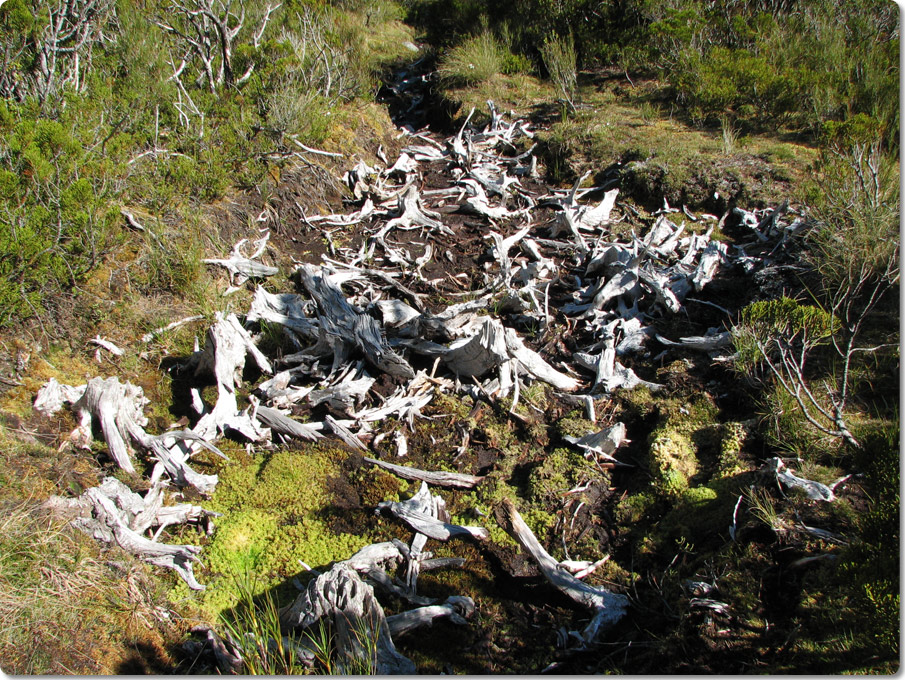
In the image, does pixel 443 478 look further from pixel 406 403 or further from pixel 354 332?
pixel 354 332

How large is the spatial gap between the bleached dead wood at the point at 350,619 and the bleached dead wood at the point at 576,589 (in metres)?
0.83

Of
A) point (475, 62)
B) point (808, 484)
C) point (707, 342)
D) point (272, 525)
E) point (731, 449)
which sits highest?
point (475, 62)

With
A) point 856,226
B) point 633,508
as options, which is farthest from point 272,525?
point 856,226

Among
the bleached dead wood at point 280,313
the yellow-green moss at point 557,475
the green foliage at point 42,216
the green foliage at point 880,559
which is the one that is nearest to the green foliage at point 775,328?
the green foliage at point 880,559

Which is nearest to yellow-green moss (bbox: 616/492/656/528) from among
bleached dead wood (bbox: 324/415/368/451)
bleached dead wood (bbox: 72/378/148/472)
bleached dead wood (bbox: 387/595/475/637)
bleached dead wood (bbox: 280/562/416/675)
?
bleached dead wood (bbox: 387/595/475/637)

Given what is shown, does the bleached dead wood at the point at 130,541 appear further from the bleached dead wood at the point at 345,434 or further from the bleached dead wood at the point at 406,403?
the bleached dead wood at the point at 406,403

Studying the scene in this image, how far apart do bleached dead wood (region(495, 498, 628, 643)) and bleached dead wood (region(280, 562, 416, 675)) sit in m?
0.83

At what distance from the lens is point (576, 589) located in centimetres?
285

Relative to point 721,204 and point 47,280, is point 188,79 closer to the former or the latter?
point 47,280

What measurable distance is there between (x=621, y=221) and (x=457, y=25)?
7309 millimetres

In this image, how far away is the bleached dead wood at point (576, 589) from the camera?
8.91ft

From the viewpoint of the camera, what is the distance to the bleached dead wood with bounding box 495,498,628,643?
271cm

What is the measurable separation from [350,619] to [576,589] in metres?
1.12

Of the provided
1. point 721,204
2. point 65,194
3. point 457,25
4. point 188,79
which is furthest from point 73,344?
point 457,25
